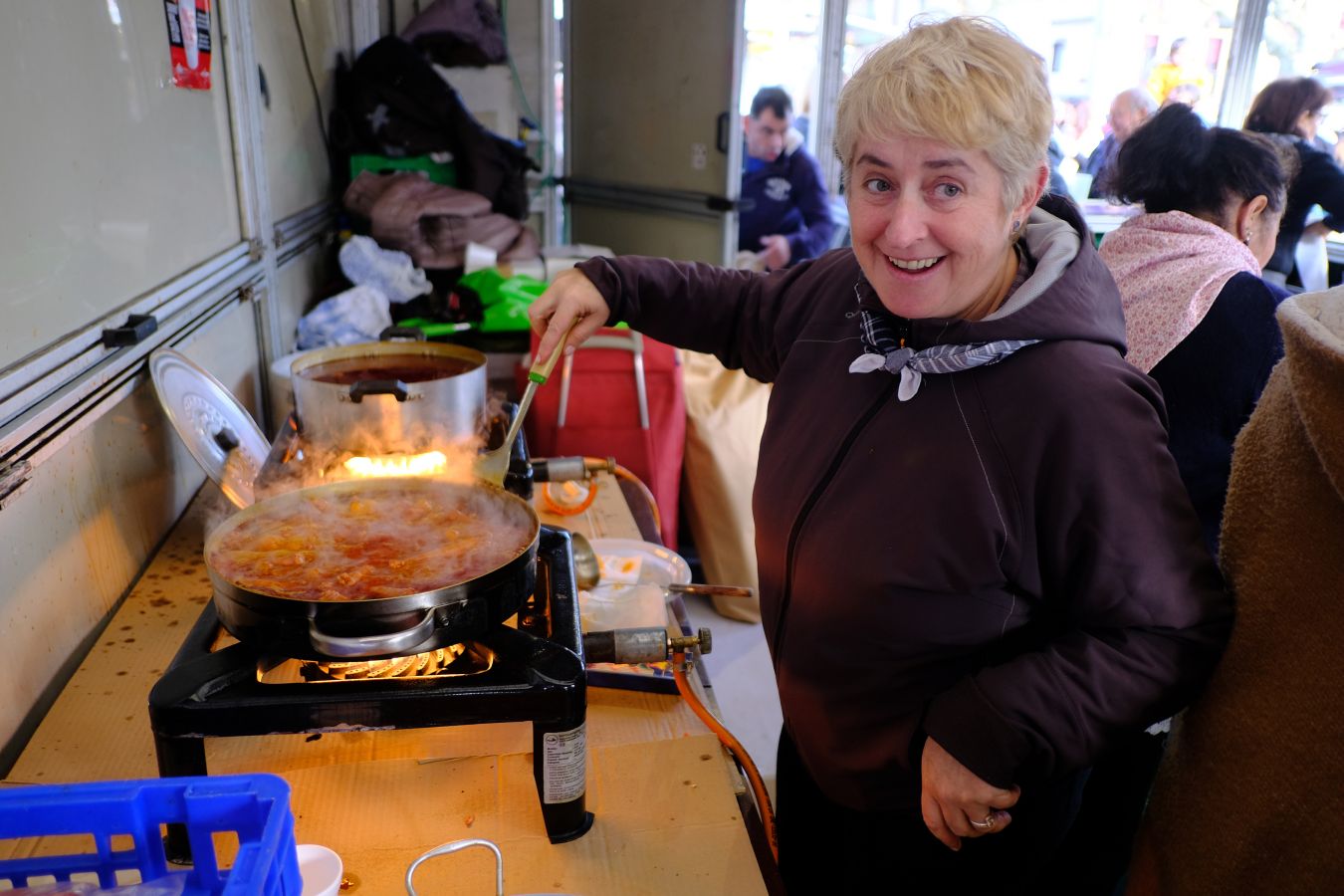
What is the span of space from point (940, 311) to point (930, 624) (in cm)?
39

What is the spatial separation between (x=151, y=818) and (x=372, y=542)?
56 cm

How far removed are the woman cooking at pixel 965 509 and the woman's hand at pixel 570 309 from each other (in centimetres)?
37

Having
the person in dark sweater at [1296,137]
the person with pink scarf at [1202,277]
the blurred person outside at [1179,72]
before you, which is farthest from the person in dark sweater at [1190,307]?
the blurred person outside at [1179,72]

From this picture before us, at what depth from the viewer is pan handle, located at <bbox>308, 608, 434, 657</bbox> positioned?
38.6 inches

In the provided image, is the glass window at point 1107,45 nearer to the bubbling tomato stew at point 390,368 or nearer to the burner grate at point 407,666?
the bubbling tomato stew at point 390,368

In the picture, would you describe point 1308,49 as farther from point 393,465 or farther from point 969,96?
point 393,465

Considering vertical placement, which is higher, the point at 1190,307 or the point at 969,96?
→ the point at 969,96

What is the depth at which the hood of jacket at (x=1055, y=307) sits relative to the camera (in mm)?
1068

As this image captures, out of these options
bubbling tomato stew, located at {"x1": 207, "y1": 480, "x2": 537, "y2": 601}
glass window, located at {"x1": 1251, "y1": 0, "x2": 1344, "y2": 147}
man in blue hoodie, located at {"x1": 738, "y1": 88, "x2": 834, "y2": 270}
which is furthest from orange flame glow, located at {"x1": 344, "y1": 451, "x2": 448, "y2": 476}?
glass window, located at {"x1": 1251, "y1": 0, "x2": 1344, "y2": 147}

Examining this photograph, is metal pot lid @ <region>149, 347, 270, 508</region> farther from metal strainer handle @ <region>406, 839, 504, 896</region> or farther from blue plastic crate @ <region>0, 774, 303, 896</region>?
blue plastic crate @ <region>0, 774, 303, 896</region>

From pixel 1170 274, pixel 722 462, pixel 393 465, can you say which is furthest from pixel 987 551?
pixel 722 462

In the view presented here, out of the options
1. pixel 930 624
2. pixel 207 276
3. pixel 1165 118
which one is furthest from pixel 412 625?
pixel 1165 118

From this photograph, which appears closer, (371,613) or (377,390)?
(371,613)

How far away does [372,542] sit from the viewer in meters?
1.23
